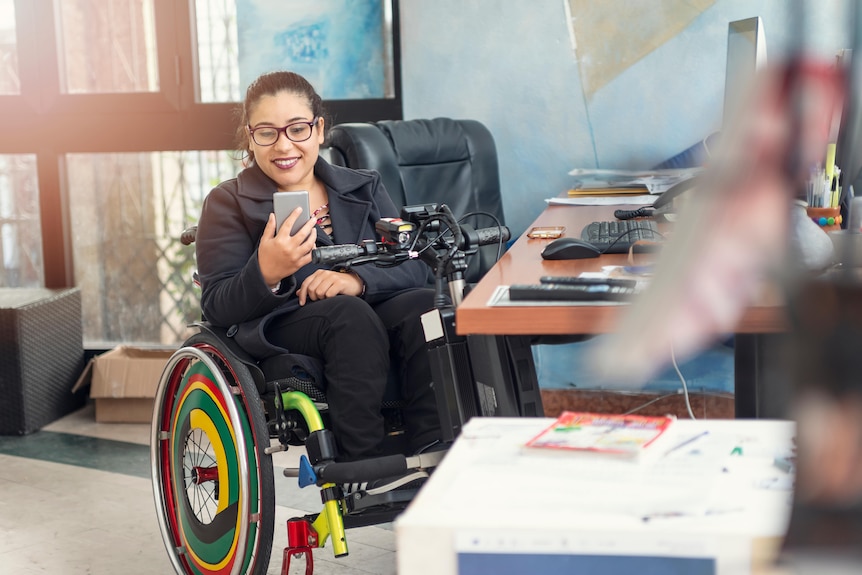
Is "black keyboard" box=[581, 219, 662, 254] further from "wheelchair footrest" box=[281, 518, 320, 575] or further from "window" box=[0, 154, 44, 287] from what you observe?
"window" box=[0, 154, 44, 287]

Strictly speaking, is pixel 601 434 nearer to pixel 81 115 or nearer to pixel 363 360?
pixel 363 360

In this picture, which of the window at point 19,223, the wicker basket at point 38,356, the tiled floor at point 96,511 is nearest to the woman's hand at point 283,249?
the tiled floor at point 96,511

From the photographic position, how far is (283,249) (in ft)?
6.16

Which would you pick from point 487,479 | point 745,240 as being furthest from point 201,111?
point 745,240

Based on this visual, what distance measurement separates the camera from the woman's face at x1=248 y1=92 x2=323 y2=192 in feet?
6.93

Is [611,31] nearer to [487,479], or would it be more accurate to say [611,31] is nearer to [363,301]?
[363,301]

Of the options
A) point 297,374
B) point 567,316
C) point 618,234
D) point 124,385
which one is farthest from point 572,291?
point 124,385

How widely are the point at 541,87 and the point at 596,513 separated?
2478 millimetres

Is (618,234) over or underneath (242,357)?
over

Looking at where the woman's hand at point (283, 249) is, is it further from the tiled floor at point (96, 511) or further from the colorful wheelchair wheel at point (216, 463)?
the tiled floor at point (96, 511)

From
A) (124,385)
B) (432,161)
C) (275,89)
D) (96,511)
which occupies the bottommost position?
(96,511)

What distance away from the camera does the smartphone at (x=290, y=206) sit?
1.93 meters

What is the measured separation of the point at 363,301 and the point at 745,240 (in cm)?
165

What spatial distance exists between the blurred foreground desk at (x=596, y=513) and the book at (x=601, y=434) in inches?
0.4
